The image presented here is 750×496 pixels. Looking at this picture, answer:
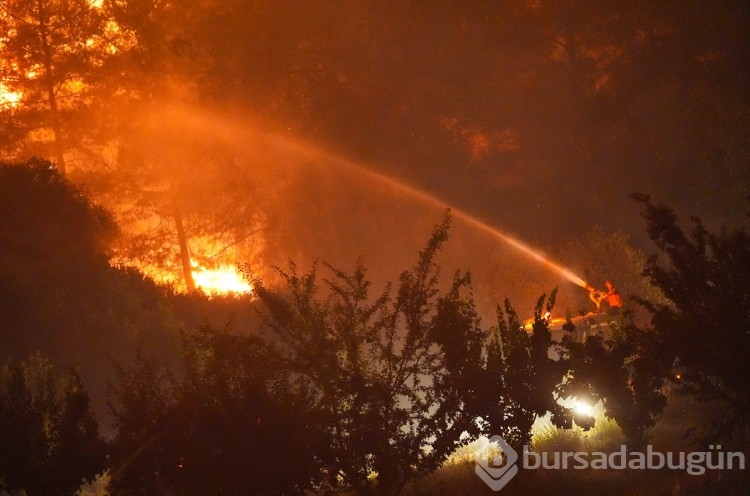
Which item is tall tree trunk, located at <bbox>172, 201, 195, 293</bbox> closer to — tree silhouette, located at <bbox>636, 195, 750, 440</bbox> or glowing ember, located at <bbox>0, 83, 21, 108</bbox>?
glowing ember, located at <bbox>0, 83, 21, 108</bbox>

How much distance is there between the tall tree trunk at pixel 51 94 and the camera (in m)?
26.0

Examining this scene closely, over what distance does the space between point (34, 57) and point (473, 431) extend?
22.6 m

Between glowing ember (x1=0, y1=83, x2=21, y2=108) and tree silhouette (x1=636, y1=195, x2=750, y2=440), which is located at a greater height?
glowing ember (x1=0, y1=83, x2=21, y2=108)

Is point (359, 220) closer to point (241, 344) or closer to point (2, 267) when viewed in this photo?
point (2, 267)

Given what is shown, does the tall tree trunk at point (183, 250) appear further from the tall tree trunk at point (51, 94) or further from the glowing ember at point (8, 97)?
the glowing ember at point (8, 97)

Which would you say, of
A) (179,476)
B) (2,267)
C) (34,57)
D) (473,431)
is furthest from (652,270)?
(34,57)

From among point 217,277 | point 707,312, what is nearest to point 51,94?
point 217,277

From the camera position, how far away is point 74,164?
2895 centimetres

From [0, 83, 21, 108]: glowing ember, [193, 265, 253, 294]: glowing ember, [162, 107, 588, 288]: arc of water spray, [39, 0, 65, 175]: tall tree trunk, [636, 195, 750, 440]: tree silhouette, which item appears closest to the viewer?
[636, 195, 750, 440]: tree silhouette

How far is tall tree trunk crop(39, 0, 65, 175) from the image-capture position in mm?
25984

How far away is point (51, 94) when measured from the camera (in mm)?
26469

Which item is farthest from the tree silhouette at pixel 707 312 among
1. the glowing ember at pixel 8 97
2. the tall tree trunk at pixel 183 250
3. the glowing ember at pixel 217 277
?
the glowing ember at pixel 217 277

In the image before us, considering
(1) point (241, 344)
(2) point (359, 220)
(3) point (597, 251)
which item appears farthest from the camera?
(2) point (359, 220)

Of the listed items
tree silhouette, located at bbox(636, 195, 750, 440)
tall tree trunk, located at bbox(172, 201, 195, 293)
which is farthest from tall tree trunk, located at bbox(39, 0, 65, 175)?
tree silhouette, located at bbox(636, 195, 750, 440)
